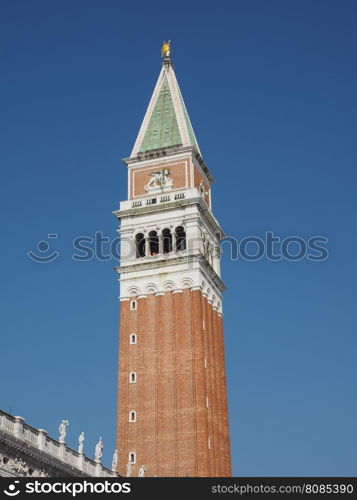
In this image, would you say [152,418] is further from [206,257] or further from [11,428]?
[11,428]

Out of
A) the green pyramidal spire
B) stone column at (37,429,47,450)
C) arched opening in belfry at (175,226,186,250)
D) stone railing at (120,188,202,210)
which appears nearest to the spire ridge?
the green pyramidal spire

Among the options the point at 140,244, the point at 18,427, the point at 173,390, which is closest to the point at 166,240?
the point at 140,244

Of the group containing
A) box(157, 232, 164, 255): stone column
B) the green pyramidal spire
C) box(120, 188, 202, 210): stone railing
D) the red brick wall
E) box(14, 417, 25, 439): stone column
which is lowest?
box(14, 417, 25, 439): stone column

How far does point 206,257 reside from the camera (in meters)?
85.6

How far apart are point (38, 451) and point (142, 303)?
36.8m

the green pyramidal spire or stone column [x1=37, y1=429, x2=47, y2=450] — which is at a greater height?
the green pyramidal spire

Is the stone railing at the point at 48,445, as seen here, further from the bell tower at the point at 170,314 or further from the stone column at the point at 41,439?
the bell tower at the point at 170,314

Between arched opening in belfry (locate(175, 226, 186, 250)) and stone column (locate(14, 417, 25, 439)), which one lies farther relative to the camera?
arched opening in belfry (locate(175, 226, 186, 250))

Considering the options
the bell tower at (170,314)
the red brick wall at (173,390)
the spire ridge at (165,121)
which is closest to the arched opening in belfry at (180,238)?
the bell tower at (170,314)

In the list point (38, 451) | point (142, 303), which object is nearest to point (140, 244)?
point (142, 303)

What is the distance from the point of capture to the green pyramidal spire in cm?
9012

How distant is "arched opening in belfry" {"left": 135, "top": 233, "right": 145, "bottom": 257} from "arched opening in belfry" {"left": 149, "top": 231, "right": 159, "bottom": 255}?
2.86 feet

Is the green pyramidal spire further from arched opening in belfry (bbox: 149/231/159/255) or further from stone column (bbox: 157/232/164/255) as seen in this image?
stone column (bbox: 157/232/164/255)

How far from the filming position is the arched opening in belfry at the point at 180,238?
8400 centimetres
